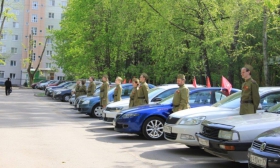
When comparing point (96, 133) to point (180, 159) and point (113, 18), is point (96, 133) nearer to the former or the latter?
point (180, 159)

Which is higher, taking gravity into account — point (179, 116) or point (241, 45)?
point (241, 45)

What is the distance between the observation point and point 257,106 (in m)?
10.1

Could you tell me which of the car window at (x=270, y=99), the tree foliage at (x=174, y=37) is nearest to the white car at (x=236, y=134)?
the car window at (x=270, y=99)

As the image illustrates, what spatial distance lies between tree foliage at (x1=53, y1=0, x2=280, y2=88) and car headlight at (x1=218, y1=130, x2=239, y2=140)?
785 cm

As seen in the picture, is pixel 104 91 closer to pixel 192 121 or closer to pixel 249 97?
pixel 192 121

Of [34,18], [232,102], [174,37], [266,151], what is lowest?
[266,151]

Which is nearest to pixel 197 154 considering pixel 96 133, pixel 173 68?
pixel 96 133

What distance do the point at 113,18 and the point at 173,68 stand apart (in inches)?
404

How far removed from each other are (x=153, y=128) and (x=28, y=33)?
289ft

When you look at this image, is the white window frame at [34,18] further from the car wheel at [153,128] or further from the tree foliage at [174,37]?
the car wheel at [153,128]

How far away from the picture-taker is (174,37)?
2723 cm

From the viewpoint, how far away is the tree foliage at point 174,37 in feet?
82.3

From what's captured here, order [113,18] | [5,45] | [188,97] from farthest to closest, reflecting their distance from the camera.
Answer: [5,45] < [113,18] < [188,97]

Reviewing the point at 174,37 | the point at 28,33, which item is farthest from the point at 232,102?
the point at 28,33
